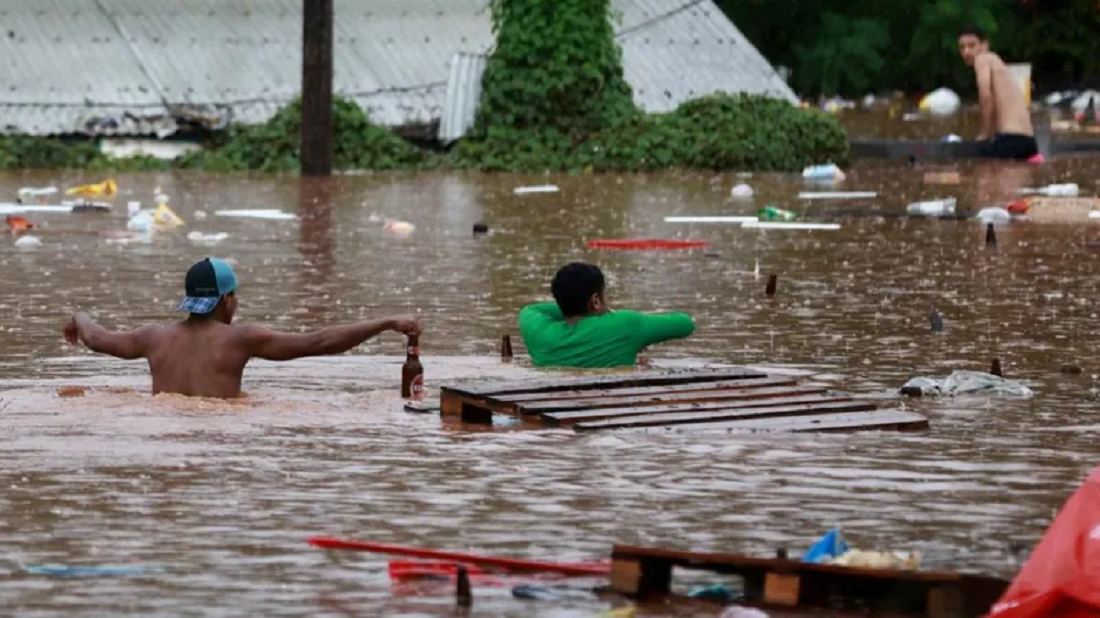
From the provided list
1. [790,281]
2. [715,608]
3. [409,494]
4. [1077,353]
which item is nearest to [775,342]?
[1077,353]

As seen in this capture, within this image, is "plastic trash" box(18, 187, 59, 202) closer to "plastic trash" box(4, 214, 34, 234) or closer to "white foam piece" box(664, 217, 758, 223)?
"plastic trash" box(4, 214, 34, 234)

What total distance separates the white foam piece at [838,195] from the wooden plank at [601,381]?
13.3 m

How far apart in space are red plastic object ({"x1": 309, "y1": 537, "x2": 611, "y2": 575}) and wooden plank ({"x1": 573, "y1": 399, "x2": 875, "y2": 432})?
2463 millimetres

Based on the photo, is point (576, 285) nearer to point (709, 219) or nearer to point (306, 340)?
point (306, 340)

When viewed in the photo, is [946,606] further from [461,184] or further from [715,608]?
[461,184]

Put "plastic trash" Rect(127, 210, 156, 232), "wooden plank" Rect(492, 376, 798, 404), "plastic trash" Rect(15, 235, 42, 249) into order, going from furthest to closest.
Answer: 1. "plastic trash" Rect(127, 210, 156, 232)
2. "plastic trash" Rect(15, 235, 42, 249)
3. "wooden plank" Rect(492, 376, 798, 404)

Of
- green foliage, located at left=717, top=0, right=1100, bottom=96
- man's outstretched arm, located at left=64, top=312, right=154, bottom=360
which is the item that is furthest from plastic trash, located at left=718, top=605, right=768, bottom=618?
green foliage, located at left=717, top=0, right=1100, bottom=96

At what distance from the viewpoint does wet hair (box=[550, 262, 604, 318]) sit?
444 inches

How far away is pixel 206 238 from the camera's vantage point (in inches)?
748

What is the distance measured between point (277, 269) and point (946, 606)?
1100 cm

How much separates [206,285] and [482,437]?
1467mm

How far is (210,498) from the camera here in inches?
317

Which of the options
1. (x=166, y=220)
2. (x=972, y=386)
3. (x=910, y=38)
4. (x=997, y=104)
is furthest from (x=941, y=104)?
(x=972, y=386)

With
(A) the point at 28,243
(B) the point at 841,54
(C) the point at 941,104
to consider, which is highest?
(B) the point at 841,54
